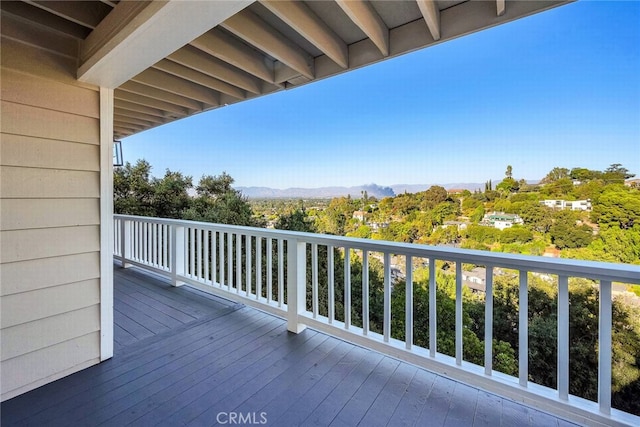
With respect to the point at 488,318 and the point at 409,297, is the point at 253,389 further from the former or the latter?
the point at 488,318

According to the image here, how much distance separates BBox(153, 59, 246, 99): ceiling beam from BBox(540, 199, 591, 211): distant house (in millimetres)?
6204

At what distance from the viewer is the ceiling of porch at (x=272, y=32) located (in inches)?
58.4

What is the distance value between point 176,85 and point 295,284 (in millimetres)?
2288

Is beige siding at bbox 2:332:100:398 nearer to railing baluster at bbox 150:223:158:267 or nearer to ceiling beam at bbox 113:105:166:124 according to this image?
railing baluster at bbox 150:223:158:267

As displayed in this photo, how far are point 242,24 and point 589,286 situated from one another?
5.11 meters

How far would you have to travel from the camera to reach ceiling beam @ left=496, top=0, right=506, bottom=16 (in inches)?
58.6

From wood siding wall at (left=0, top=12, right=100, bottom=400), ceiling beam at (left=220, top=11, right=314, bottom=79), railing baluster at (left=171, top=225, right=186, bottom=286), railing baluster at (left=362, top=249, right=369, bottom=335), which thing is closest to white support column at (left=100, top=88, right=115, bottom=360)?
wood siding wall at (left=0, top=12, right=100, bottom=400)

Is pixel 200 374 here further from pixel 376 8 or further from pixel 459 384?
pixel 376 8

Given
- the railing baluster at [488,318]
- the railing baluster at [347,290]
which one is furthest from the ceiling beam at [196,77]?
the railing baluster at [488,318]

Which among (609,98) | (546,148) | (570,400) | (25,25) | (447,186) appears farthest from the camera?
(447,186)

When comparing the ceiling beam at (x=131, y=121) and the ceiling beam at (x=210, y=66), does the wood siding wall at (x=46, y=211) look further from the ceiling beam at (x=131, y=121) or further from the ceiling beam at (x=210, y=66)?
the ceiling beam at (x=131, y=121)

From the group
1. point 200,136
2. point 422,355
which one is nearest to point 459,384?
point 422,355

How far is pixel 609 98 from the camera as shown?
22.0 feet

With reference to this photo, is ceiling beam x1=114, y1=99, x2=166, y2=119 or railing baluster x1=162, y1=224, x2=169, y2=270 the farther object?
railing baluster x1=162, y1=224, x2=169, y2=270
